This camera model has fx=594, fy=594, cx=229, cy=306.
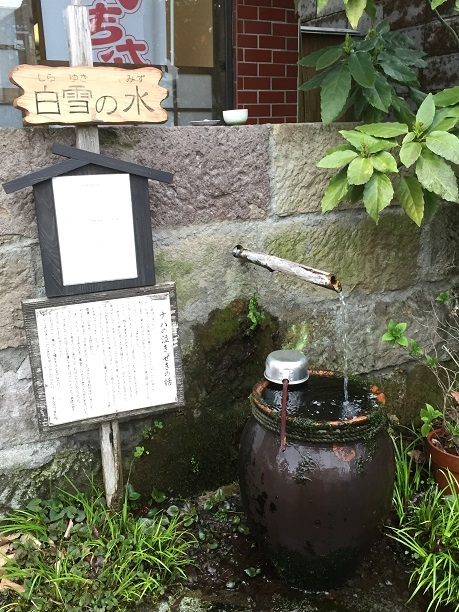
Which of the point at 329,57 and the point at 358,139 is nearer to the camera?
the point at 358,139

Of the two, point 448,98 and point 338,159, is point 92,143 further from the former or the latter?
point 448,98

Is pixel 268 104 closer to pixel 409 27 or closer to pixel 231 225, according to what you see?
pixel 409 27

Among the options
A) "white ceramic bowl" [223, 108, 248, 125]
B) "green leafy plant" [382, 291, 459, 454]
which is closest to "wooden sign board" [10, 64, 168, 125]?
"white ceramic bowl" [223, 108, 248, 125]

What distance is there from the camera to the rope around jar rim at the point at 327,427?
208 cm

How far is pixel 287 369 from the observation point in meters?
2.34

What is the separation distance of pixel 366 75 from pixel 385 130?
351 millimetres

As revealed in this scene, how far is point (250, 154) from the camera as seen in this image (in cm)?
270

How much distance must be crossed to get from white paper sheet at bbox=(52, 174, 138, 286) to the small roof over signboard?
0.04 meters

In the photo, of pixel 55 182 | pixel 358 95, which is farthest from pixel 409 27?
pixel 55 182

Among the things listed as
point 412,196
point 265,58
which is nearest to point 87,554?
point 412,196

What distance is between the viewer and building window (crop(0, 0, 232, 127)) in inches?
168

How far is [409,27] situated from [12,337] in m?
3.30

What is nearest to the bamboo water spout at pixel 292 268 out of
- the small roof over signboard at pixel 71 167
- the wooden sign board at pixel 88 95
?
the small roof over signboard at pixel 71 167

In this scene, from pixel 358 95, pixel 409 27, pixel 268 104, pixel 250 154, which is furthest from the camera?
pixel 268 104
